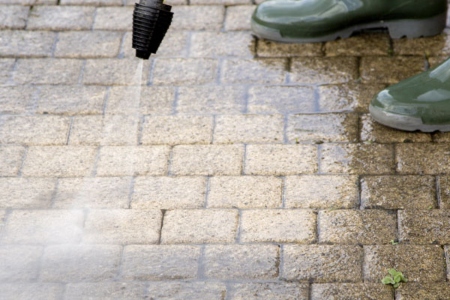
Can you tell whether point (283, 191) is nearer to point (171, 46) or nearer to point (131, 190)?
point (131, 190)

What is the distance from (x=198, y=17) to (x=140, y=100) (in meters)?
0.83

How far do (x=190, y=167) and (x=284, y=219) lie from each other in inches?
19.7

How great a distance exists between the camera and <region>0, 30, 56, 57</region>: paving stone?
3998 mm

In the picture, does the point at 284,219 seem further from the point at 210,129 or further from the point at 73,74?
the point at 73,74

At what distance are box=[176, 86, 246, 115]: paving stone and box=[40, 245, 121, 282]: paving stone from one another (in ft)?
3.10

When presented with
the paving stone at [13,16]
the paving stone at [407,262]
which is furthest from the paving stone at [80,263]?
the paving stone at [13,16]

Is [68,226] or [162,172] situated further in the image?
[162,172]

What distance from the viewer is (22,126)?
3.49 m

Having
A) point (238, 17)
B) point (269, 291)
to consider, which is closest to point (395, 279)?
point (269, 291)

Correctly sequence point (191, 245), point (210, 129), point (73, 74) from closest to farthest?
point (191, 245), point (210, 129), point (73, 74)

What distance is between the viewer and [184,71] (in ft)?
12.6

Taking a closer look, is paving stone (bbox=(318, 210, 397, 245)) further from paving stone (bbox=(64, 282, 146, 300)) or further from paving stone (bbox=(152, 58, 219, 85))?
paving stone (bbox=(152, 58, 219, 85))

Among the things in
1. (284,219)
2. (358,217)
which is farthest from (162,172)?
(358,217)

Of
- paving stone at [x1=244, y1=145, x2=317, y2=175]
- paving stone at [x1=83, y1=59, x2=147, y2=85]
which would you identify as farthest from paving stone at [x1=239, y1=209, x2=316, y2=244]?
paving stone at [x1=83, y1=59, x2=147, y2=85]
